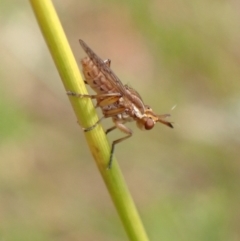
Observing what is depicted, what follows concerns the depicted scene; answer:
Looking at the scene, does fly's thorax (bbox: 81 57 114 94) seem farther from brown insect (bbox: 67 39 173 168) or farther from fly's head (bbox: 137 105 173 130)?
fly's head (bbox: 137 105 173 130)

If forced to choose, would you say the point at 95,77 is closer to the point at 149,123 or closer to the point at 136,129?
the point at 149,123

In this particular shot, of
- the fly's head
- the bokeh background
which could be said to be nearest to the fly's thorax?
the fly's head

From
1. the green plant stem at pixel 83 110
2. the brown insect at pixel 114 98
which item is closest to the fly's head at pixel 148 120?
the brown insect at pixel 114 98

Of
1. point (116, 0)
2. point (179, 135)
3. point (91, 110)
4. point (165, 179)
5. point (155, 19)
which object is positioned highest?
point (116, 0)

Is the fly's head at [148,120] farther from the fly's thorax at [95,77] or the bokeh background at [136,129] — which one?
the bokeh background at [136,129]

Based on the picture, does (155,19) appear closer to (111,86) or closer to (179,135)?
(179,135)

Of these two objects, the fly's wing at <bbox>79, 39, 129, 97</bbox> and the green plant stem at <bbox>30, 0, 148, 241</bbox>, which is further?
the fly's wing at <bbox>79, 39, 129, 97</bbox>

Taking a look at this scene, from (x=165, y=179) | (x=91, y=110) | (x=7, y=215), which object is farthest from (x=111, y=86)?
(x=165, y=179)
